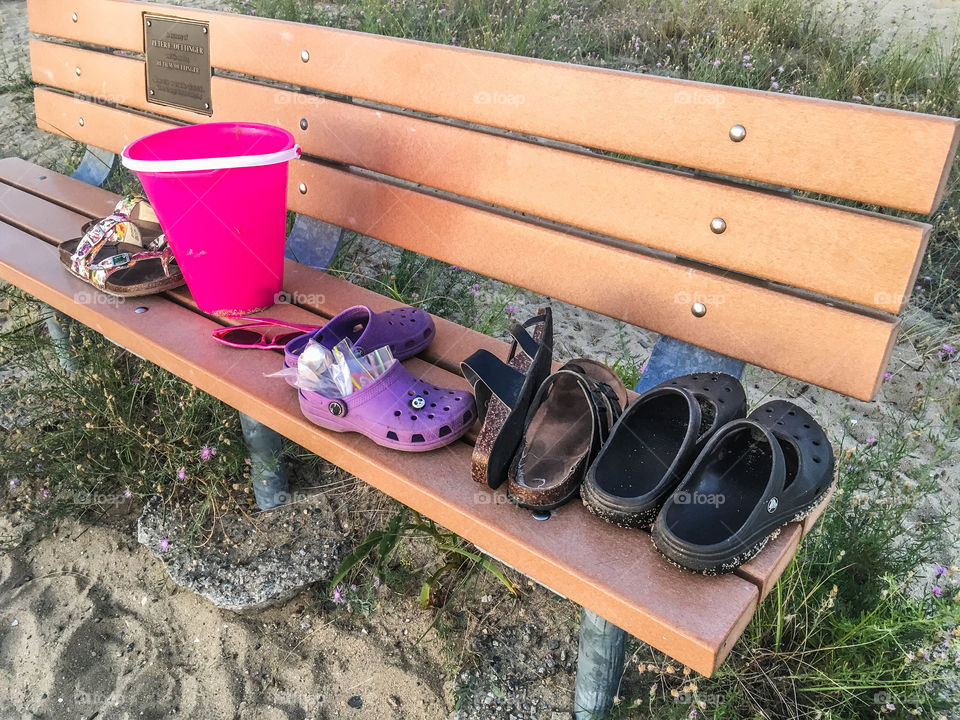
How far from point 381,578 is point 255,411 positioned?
722mm

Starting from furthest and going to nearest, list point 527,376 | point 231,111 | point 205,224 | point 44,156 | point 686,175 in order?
1. point 44,156
2. point 231,111
3. point 205,224
4. point 686,175
5. point 527,376

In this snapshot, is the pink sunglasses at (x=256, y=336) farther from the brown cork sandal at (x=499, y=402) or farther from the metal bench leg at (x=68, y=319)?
the metal bench leg at (x=68, y=319)

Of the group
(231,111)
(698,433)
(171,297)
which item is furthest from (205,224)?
(698,433)

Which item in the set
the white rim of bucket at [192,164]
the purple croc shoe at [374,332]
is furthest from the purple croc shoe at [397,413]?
the white rim of bucket at [192,164]

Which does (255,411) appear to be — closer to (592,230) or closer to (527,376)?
(527,376)

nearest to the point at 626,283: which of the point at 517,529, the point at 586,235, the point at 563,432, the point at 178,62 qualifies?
the point at 586,235

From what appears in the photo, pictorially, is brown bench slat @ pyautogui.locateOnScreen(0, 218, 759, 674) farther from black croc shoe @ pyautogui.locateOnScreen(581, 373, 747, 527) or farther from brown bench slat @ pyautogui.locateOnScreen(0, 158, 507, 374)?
brown bench slat @ pyautogui.locateOnScreen(0, 158, 507, 374)

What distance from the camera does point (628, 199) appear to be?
1.96 meters

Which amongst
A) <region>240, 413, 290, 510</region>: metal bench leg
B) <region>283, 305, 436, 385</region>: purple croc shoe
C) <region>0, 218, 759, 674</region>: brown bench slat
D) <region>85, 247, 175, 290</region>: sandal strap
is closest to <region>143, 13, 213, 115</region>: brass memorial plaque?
<region>85, 247, 175, 290</region>: sandal strap

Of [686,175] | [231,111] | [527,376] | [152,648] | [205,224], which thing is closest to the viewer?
[527,376]

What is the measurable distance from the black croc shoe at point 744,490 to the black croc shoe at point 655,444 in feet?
0.11

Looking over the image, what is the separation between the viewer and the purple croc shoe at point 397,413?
5.47 feet

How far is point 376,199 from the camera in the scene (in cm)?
254

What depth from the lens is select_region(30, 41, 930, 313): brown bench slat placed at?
1.64 metres
